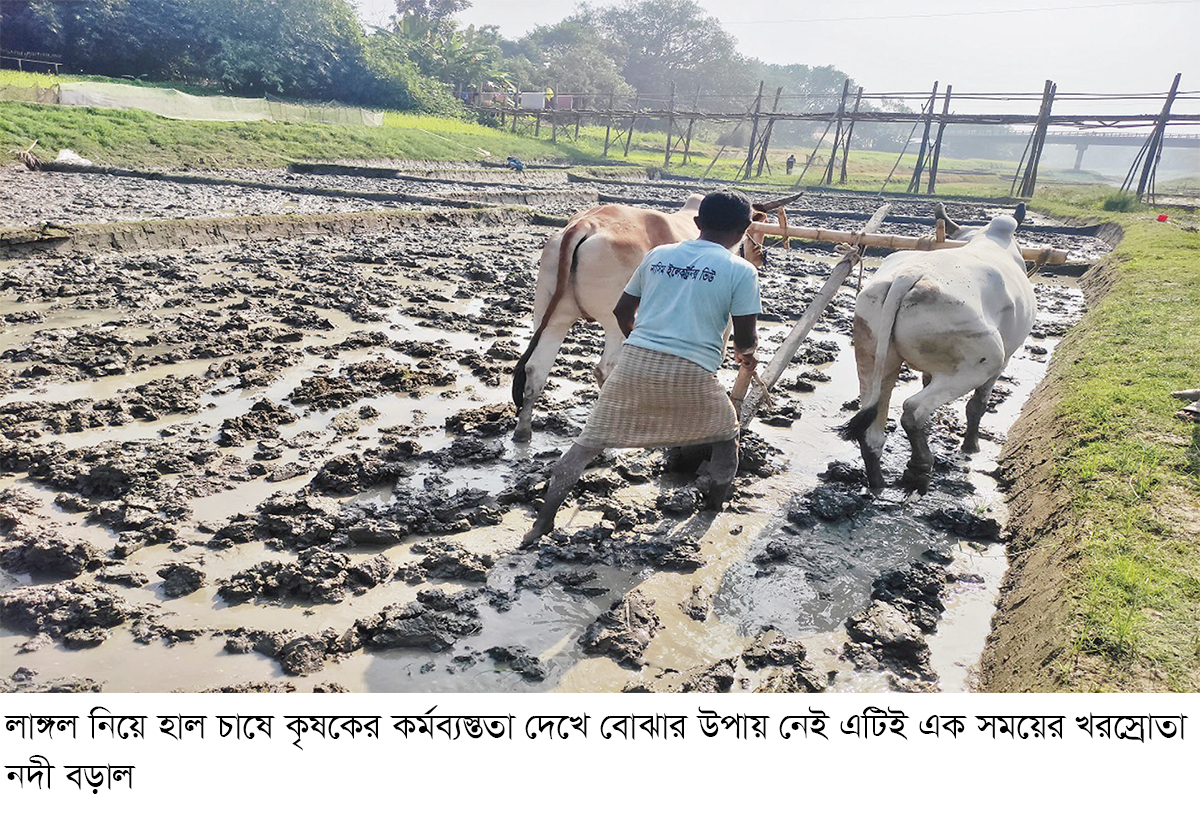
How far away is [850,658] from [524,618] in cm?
147

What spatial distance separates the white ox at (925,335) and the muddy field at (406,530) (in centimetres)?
48

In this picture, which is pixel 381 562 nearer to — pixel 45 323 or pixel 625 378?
pixel 625 378

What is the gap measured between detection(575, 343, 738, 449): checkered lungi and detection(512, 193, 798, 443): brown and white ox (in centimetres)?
160

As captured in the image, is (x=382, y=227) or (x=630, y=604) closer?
(x=630, y=604)

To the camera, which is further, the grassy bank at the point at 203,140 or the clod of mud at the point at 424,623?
the grassy bank at the point at 203,140

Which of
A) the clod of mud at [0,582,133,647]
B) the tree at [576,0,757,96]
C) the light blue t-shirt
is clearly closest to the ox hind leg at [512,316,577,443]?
the light blue t-shirt

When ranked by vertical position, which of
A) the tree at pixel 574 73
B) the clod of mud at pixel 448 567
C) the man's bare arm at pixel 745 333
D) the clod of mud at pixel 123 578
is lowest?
the clod of mud at pixel 123 578

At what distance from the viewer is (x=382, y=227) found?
14.9m

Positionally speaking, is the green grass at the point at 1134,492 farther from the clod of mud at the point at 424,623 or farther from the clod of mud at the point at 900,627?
the clod of mud at the point at 424,623

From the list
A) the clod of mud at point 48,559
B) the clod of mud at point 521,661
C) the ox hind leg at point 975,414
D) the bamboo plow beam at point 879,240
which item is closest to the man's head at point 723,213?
the clod of mud at point 521,661

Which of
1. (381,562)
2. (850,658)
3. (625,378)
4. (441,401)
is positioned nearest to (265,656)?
(381,562)

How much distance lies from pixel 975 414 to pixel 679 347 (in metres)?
3.28

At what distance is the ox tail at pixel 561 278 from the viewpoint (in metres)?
5.58

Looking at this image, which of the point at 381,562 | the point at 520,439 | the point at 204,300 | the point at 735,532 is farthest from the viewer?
the point at 204,300
